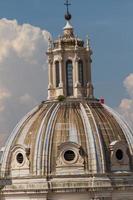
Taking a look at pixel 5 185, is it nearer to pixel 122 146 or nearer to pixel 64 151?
pixel 64 151

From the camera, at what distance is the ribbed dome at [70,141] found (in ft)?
174

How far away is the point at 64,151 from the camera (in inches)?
2072

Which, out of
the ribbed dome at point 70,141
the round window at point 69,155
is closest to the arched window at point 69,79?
the ribbed dome at point 70,141

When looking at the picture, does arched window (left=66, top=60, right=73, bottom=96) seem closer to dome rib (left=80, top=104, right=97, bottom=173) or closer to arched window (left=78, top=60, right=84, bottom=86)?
arched window (left=78, top=60, right=84, bottom=86)

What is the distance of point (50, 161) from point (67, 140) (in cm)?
217

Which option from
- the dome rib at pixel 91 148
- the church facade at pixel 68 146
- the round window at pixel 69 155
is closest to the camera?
the church facade at pixel 68 146

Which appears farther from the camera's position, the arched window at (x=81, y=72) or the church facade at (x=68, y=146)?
the arched window at (x=81, y=72)

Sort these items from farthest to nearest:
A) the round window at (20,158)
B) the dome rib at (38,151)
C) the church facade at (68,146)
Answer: the round window at (20,158)
the dome rib at (38,151)
the church facade at (68,146)

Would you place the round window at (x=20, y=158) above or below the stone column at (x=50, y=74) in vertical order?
below

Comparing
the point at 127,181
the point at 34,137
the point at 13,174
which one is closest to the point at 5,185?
the point at 13,174

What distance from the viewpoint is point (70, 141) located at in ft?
173

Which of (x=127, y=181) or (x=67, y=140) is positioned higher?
(x=67, y=140)

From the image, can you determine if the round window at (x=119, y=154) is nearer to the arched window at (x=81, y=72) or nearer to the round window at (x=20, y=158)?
the arched window at (x=81, y=72)

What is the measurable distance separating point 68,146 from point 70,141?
471 millimetres
